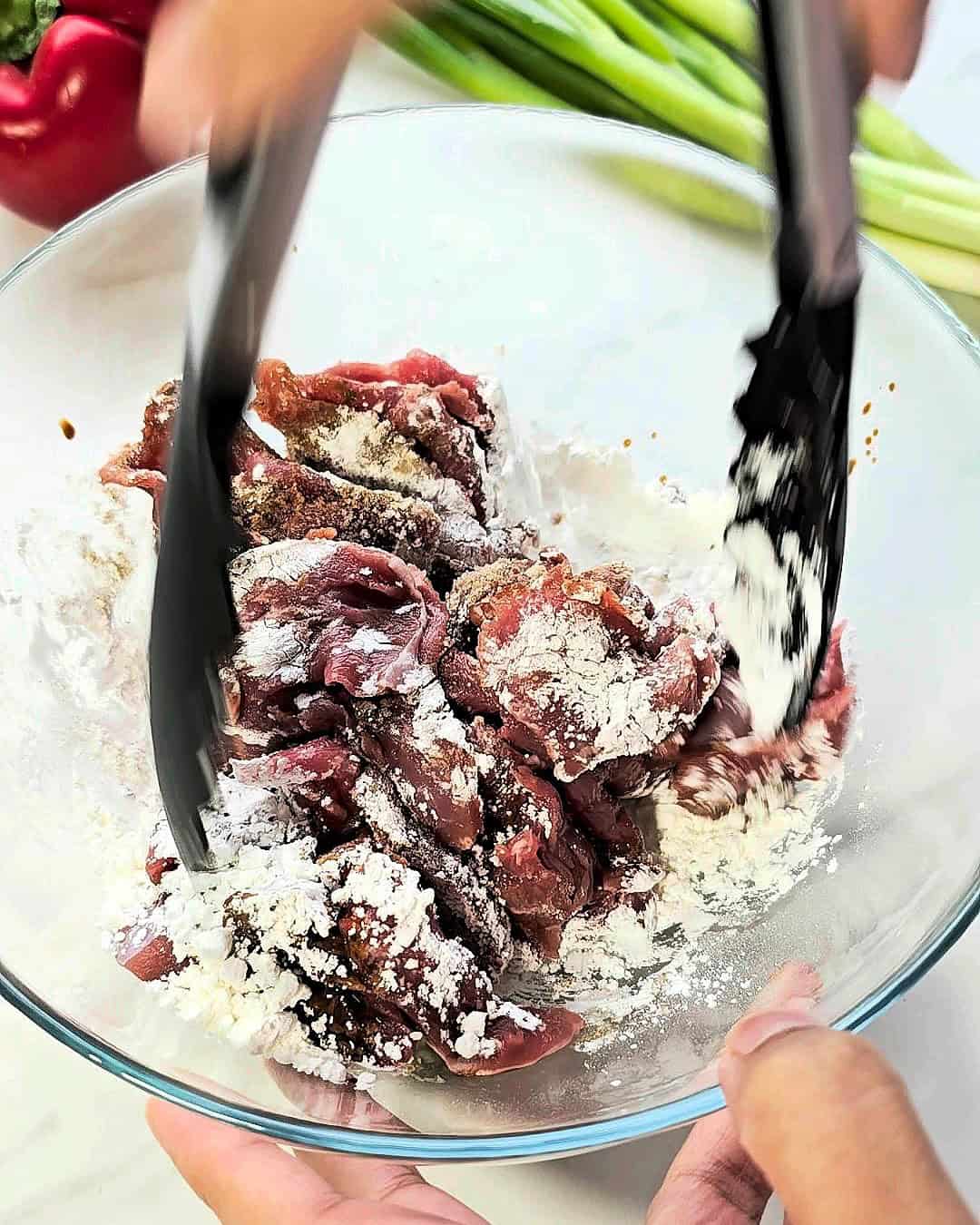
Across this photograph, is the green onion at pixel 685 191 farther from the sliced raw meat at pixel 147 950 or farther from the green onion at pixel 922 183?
the sliced raw meat at pixel 147 950

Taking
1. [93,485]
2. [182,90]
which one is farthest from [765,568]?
[93,485]

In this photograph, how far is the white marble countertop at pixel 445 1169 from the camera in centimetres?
152

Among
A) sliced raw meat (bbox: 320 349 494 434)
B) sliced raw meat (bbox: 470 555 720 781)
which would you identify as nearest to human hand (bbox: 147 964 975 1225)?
sliced raw meat (bbox: 470 555 720 781)

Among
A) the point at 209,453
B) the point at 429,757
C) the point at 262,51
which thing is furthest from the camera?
the point at 429,757

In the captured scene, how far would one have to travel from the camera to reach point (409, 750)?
144 centimetres

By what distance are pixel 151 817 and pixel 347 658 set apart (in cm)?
35

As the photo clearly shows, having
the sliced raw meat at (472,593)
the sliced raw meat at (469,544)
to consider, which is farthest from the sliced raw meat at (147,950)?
the sliced raw meat at (469,544)

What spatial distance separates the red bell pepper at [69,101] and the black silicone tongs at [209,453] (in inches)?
44.6

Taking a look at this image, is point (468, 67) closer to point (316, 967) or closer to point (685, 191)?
point (685, 191)

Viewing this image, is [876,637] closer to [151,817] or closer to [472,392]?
[472,392]

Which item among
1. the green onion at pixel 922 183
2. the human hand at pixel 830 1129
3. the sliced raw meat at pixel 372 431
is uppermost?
the green onion at pixel 922 183

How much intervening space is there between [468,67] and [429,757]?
4.82ft

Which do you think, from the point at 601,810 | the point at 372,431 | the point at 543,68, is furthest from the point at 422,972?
the point at 543,68

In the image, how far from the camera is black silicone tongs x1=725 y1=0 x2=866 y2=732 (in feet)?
3.15
